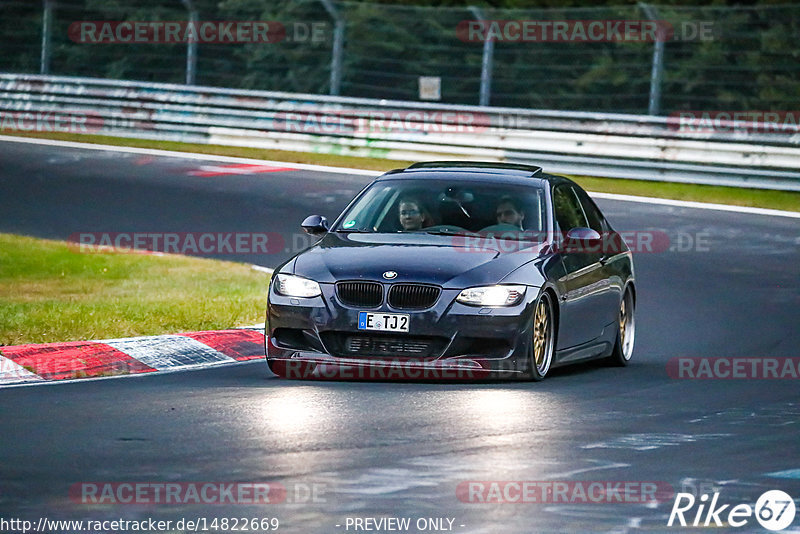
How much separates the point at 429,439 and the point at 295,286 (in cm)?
261

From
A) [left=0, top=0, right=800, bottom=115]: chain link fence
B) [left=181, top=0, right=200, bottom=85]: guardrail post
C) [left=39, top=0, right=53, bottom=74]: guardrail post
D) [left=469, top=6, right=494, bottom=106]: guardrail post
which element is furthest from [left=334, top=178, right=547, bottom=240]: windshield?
[left=39, top=0, right=53, bottom=74]: guardrail post

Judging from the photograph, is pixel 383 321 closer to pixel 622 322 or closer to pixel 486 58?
pixel 622 322

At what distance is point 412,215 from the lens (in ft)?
39.2

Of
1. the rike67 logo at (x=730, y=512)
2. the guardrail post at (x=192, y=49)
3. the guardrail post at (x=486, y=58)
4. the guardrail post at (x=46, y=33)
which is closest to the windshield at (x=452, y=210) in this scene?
the rike67 logo at (x=730, y=512)

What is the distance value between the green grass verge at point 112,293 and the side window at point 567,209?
2726 millimetres

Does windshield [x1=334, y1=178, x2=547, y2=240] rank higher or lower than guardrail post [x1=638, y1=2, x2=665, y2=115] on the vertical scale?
lower

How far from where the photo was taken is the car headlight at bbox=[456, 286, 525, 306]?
10.6 meters

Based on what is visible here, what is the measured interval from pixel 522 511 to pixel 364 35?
2224cm

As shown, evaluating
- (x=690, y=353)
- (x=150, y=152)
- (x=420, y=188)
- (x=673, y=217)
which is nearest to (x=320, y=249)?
(x=420, y=188)

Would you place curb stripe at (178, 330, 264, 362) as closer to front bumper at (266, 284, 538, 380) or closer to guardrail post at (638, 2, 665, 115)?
front bumper at (266, 284, 538, 380)

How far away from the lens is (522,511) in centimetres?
693

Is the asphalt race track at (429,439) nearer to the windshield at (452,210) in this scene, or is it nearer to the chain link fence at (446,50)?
the windshield at (452,210)

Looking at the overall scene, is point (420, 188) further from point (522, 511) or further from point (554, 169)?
point (554, 169)

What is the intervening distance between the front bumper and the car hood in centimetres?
14
